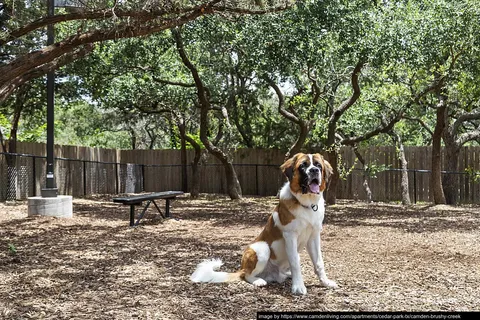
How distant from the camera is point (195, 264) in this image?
25.9 feet

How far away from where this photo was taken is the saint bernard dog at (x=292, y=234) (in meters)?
5.75

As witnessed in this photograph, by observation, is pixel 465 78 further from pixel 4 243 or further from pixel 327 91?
pixel 4 243

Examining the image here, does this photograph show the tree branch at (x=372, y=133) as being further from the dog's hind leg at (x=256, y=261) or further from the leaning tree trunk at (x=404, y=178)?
the dog's hind leg at (x=256, y=261)

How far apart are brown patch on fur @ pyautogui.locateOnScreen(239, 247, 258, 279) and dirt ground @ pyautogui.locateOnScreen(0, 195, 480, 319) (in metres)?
0.14

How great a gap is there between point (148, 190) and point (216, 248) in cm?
1997

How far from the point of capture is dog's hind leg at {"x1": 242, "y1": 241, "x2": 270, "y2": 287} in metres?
6.08

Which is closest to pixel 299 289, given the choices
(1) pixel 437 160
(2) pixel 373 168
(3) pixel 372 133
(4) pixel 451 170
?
(3) pixel 372 133

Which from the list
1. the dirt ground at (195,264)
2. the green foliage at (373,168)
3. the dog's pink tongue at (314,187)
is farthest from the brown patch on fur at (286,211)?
the green foliage at (373,168)

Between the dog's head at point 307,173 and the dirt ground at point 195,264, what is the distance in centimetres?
112

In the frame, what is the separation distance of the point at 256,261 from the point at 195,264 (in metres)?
1.97

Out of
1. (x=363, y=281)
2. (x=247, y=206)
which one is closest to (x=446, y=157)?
(x=247, y=206)

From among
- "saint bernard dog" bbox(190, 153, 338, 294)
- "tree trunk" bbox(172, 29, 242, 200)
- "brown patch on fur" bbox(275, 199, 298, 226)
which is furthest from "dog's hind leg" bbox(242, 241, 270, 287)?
"tree trunk" bbox(172, 29, 242, 200)

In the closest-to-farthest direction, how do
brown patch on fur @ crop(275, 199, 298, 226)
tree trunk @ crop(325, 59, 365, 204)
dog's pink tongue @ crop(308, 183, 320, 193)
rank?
dog's pink tongue @ crop(308, 183, 320, 193), brown patch on fur @ crop(275, 199, 298, 226), tree trunk @ crop(325, 59, 365, 204)

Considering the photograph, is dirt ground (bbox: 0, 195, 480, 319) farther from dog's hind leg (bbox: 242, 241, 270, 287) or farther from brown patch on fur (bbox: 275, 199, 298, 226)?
brown patch on fur (bbox: 275, 199, 298, 226)
